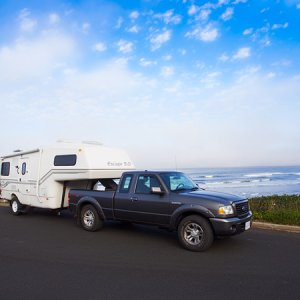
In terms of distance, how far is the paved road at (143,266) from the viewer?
15.6 feet

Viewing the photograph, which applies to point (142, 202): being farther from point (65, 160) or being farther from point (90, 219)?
point (65, 160)

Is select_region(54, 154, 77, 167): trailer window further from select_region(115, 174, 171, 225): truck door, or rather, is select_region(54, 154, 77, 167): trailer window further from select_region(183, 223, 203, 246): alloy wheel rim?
select_region(183, 223, 203, 246): alloy wheel rim

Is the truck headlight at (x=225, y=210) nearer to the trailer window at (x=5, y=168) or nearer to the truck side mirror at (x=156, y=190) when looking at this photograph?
the truck side mirror at (x=156, y=190)

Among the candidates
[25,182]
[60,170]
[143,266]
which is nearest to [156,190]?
[143,266]

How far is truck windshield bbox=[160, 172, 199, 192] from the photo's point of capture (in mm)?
7941

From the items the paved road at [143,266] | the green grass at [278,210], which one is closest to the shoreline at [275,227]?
the green grass at [278,210]

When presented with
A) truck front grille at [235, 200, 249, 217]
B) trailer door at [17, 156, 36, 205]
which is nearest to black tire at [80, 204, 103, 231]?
trailer door at [17, 156, 36, 205]

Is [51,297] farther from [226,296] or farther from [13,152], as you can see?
[13,152]

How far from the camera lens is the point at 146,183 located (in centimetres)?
827

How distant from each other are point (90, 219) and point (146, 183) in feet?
7.57

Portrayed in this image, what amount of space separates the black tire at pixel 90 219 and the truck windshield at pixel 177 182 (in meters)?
2.49

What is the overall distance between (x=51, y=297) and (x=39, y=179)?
293 inches

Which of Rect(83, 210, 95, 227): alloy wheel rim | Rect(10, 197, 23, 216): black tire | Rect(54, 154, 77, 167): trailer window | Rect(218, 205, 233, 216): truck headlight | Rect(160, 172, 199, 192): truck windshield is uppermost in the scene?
Rect(54, 154, 77, 167): trailer window

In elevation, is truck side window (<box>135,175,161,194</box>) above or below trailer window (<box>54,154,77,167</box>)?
below
